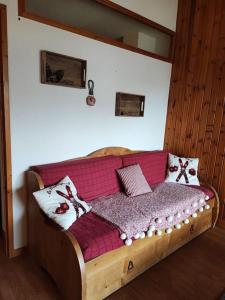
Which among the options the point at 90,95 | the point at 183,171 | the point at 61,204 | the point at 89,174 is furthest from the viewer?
the point at 183,171

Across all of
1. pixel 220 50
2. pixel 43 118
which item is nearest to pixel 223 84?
pixel 220 50

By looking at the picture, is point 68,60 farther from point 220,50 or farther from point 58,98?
point 220,50

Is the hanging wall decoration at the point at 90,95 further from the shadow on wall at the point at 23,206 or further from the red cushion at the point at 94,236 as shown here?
the red cushion at the point at 94,236

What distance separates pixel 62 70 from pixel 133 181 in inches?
51.2

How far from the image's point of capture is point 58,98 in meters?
2.03

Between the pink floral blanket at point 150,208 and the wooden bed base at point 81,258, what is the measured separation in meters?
0.13

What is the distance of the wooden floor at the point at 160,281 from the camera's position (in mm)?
1644

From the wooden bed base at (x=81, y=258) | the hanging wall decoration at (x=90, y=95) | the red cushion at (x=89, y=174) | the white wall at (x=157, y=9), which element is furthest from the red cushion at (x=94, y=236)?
the white wall at (x=157, y=9)

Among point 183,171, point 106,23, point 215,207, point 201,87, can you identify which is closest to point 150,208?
point 183,171

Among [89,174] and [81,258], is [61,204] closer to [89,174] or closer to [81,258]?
[81,258]

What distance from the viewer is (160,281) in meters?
1.81

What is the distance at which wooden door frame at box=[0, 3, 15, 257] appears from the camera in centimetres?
165

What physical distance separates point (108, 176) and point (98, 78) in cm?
103

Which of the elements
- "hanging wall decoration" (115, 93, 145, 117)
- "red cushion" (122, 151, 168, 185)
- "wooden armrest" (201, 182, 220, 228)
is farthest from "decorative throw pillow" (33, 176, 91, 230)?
"wooden armrest" (201, 182, 220, 228)
